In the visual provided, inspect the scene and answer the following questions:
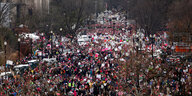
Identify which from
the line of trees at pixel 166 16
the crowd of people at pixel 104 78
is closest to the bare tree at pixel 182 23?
the line of trees at pixel 166 16

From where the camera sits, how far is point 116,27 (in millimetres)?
53062

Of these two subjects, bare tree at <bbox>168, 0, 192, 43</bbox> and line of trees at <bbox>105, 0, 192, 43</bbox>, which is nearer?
bare tree at <bbox>168, 0, 192, 43</bbox>

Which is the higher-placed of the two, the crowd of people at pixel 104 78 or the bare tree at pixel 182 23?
the bare tree at pixel 182 23

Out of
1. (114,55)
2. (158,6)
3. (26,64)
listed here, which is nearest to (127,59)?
(114,55)

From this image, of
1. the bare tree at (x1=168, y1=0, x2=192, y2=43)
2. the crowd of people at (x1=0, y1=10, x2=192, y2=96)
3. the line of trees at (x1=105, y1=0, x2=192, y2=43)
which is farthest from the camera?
the line of trees at (x1=105, y1=0, x2=192, y2=43)

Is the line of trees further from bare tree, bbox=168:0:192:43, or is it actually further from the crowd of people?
the crowd of people

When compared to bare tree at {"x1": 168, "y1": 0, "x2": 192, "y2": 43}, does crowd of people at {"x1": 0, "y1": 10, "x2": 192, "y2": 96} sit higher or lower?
lower

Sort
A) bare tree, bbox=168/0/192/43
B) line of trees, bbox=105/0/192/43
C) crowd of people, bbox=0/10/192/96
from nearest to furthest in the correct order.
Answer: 1. crowd of people, bbox=0/10/192/96
2. bare tree, bbox=168/0/192/43
3. line of trees, bbox=105/0/192/43

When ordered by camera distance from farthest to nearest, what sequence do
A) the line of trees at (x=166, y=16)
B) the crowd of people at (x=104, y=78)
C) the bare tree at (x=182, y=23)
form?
the line of trees at (x=166, y=16) → the bare tree at (x=182, y=23) → the crowd of people at (x=104, y=78)

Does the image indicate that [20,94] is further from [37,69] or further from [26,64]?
[26,64]

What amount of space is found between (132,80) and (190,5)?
2400 cm

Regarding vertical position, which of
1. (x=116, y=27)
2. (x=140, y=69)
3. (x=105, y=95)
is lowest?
(x=105, y=95)

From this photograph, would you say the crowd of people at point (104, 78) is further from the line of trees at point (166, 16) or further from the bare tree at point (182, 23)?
the line of trees at point (166, 16)

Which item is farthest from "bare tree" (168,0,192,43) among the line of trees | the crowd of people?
the crowd of people
